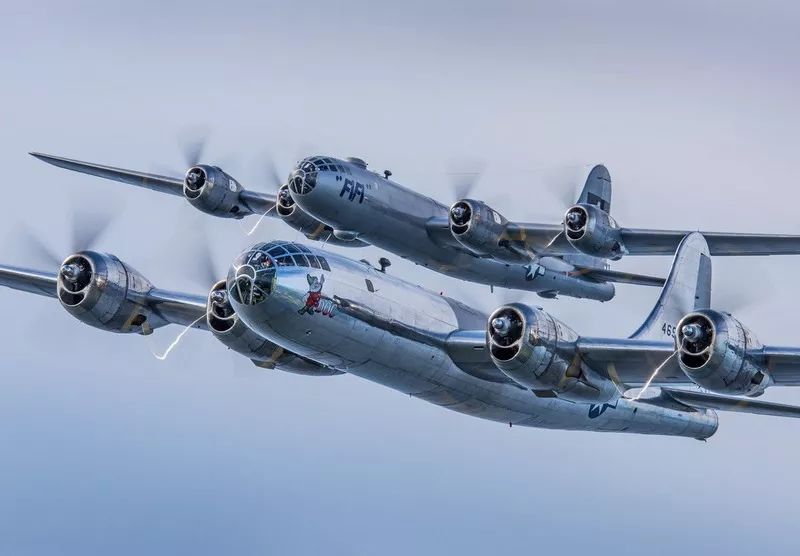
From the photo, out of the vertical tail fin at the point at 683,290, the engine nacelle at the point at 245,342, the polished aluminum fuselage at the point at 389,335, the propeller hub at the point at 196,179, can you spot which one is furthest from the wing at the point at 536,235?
the propeller hub at the point at 196,179

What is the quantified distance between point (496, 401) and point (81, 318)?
13.9 metres

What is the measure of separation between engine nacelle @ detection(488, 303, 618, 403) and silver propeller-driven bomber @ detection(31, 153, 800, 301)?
1357 centimetres

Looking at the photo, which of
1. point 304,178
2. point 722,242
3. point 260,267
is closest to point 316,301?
point 260,267

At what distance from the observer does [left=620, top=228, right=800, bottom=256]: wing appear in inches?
2351

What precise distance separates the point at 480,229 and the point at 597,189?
1422cm

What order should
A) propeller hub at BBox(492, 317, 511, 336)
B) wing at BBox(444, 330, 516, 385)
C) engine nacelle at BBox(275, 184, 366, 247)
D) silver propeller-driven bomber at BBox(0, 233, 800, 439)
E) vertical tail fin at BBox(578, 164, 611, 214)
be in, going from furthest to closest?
vertical tail fin at BBox(578, 164, 611, 214) < engine nacelle at BBox(275, 184, 366, 247) < wing at BBox(444, 330, 516, 385) < propeller hub at BBox(492, 317, 511, 336) < silver propeller-driven bomber at BBox(0, 233, 800, 439)

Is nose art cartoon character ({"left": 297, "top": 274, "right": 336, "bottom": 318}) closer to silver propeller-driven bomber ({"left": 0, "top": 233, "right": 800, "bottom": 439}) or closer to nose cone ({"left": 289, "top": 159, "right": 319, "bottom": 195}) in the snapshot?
silver propeller-driven bomber ({"left": 0, "top": 233, "right": 800, "bottom": 439})

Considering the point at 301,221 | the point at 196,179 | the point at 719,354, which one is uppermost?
the point at 196,179

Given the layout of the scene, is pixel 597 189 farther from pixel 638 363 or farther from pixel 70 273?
pixel 70 273

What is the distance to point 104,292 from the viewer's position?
169ft

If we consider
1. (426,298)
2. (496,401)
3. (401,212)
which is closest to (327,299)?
(426,298)

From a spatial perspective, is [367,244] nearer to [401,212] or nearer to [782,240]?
[401,212]

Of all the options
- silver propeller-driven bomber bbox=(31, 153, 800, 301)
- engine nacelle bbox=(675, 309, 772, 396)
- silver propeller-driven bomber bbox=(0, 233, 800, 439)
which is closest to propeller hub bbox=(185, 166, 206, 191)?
silver propeller-driven bomber bbox=(31, 153, 800, 301)

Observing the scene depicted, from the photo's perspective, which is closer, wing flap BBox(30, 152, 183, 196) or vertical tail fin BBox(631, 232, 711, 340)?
vertical tail fin BBox(631, 232, 711, 340)
